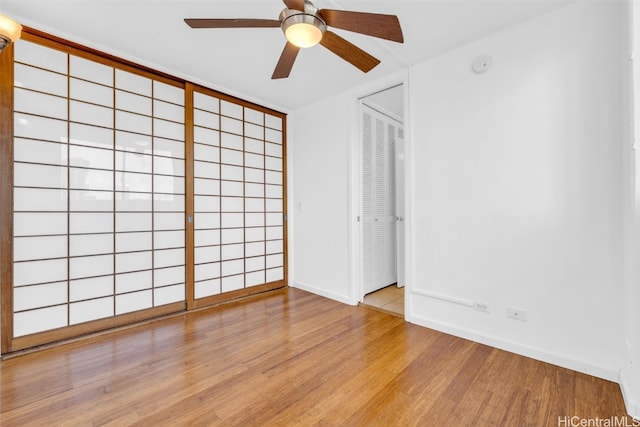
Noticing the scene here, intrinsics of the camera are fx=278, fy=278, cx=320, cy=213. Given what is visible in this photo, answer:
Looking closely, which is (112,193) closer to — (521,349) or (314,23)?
(314,23)

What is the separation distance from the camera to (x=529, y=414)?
148cm

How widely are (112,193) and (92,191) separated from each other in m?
0.14

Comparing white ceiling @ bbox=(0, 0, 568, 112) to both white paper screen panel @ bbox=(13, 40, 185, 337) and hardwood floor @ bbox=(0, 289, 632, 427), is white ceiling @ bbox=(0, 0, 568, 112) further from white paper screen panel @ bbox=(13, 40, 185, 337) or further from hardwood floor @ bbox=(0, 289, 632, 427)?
hardwood floor @ bbox=(0, 289, 632, 427)

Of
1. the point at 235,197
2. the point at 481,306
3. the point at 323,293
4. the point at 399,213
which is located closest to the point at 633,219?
the point at 481,306

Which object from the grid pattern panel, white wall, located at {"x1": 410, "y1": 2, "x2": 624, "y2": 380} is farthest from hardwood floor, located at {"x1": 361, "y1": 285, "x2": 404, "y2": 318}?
the grid pattern panel

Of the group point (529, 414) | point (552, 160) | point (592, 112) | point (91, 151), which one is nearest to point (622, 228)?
point (552, 160)

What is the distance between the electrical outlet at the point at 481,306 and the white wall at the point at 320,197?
1.36 meters

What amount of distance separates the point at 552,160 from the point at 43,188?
12.7 feet

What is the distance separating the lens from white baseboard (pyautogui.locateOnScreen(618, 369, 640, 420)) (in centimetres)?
144

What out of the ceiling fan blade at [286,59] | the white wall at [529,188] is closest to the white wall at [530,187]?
the white wall at [529,188]

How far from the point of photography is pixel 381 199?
3787mm

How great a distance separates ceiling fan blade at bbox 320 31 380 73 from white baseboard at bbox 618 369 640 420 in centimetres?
234

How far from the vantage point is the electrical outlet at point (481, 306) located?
2266 millimetres

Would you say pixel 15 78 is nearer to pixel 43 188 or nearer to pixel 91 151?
pixel 91 151
